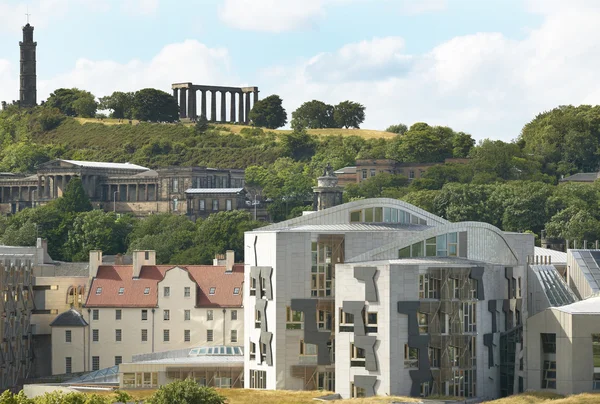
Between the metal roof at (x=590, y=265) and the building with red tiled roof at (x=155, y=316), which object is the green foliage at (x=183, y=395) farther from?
the building with red tiled roof at (x=155, y=316)

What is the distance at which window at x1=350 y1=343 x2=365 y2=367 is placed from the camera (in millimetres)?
113812

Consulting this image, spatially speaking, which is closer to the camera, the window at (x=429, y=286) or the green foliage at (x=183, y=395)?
the green foliage at (x=183, y=395)

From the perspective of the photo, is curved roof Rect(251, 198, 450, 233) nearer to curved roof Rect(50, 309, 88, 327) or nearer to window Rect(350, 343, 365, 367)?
window Rect(350, 343, 365, 367)

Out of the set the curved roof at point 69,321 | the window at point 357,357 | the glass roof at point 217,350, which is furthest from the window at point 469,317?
the curved roof at point 69,321

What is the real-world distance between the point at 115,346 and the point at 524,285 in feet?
126

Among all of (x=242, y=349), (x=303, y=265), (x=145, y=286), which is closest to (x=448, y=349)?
(x=303, y=265)

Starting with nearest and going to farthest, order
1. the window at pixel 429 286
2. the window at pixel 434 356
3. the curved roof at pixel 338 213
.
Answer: the window at pixel 429 286, the window at pixel 434 356, the curved roof at pixel 338 213

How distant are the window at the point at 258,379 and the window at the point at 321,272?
696 centimetres

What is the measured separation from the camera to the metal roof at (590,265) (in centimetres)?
13312

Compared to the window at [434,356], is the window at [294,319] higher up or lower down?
higher up

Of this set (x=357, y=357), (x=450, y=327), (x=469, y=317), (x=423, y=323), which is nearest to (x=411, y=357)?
(x=423, y=323)

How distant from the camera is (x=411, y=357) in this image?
11300cm

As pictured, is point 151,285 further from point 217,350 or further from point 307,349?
point 307,349

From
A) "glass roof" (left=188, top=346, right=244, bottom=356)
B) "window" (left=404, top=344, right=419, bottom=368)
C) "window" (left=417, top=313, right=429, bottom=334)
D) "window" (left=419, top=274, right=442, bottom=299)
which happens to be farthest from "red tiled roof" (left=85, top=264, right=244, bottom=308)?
"window" (left=404, top=344, right=419, bottom=368)
